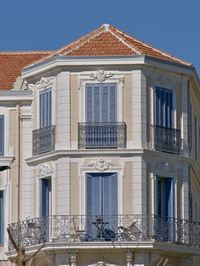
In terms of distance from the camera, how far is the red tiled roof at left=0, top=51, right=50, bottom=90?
66.3 m

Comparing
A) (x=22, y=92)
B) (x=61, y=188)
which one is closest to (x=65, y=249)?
(x=61, y=188)

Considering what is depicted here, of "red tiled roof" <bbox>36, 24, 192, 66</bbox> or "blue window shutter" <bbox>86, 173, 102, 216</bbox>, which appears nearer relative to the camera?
"blue window shutter" <bbox>86, 173, 102, 216</bbox>

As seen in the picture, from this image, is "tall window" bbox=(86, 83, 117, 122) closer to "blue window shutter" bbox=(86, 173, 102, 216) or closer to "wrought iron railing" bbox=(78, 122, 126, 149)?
"wrought iron railing" bbox=(78, 122, 126, 149)

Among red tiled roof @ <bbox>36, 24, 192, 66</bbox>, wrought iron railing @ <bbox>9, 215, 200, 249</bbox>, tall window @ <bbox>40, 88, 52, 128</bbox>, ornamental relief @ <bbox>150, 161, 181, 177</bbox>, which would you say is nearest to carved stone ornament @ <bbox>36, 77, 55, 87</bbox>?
tall window @ <bbox>40, 88, 52, 128</bbox>

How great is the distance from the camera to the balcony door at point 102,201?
6112 centimetres

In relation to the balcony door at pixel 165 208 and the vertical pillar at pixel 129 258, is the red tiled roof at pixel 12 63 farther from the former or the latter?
the vertical pillar at pixel 129 258

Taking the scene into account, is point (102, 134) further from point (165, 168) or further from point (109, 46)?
point (109, 46)

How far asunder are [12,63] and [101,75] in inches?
296

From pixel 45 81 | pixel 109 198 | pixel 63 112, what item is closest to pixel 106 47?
pixel 45 81

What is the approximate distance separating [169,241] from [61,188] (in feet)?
14.9

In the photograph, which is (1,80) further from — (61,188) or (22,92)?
(61,188)

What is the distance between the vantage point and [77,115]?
62.2 m

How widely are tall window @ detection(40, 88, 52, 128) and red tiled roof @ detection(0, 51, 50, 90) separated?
8.10 ft

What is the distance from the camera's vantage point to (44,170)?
6291cm
